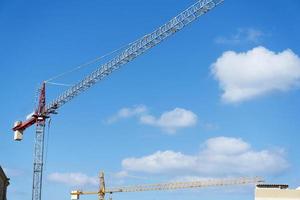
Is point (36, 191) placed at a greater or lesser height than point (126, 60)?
lesser

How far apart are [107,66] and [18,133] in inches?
1344

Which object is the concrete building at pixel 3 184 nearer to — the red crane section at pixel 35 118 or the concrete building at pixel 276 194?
the red crane section at pixel 35 118

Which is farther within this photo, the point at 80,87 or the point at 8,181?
the point at 80,87

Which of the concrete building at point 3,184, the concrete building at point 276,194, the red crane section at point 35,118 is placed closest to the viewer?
the concrete building at point 3,184

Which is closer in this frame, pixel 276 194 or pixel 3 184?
pixel 3 184

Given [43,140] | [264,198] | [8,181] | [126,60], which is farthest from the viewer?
[43,140]

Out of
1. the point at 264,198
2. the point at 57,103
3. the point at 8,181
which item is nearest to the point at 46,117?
the point at 57,103

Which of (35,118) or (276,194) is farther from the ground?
(35,118)

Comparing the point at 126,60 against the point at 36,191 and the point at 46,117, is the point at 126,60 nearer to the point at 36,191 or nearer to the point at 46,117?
the point at 46,117

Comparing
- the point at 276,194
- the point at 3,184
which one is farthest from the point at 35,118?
the point at 276,194

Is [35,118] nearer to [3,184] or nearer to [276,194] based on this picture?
[3,184]

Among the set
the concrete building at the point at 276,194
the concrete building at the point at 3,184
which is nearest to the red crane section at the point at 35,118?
the concrete building at the point at 3,184

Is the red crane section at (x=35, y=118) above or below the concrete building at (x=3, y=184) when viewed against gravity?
above

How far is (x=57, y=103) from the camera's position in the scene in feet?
554
